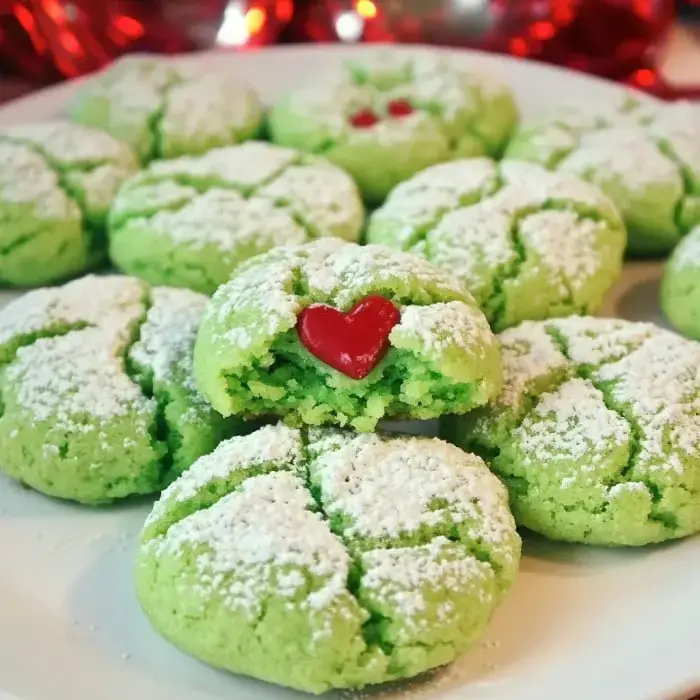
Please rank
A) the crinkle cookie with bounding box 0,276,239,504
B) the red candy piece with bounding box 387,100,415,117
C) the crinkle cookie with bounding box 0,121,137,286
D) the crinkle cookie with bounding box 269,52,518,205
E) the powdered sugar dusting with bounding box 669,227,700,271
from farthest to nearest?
the red candy piece with bounding box 387,100,415,117 → the crinkle cookie with bounding box 269,52,518,205 → the crinkle cookie with bounding box 0,121,137,286 → the powdered sugar dusting with bounding box 669,227,700,271 → the crinkle cookie with bounding box 0,276,239,504

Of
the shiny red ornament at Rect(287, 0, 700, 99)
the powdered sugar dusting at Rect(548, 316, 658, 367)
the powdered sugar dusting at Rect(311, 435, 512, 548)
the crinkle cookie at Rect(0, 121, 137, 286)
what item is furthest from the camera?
the shiny red ornament at Rect(287, 0, 700, 99)

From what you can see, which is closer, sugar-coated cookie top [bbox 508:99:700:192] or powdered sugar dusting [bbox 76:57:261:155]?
sugar-coated cookie top [bbox 508:99:700:192]

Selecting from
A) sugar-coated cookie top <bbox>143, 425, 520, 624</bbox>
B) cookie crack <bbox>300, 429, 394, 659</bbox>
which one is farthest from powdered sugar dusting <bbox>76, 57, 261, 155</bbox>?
cookie crack <bbox>300, 429, 394, 659</bbox>

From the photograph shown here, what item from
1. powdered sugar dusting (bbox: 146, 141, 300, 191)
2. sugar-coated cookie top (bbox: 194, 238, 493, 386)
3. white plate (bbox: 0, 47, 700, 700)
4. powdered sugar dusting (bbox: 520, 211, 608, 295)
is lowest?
white plate (bbox: 0, 47, 700, 700)

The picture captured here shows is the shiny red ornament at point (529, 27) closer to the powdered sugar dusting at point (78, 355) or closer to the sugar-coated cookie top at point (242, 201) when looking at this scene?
the sugar-coated cookie top at point (242, 201)

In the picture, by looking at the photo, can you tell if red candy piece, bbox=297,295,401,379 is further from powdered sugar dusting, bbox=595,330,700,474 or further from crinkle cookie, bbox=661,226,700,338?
crinkle cookie, bbox=661,226,700,338

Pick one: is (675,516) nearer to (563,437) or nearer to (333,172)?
(563,437)

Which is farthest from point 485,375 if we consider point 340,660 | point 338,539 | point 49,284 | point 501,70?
point 501,70
